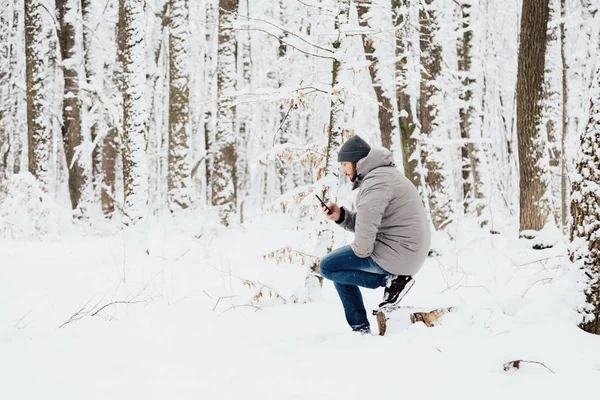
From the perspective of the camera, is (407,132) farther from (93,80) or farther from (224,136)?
(93,80)

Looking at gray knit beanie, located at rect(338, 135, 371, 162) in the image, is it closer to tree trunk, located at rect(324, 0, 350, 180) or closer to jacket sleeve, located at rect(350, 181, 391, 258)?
jacket sleeve, located at rect(350, 181, 391, 258)

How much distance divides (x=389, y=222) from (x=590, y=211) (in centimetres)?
137

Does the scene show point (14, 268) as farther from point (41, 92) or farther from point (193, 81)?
point (193, 81)

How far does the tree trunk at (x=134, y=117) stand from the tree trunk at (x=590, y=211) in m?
7.07

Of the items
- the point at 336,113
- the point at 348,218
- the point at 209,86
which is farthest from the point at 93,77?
the point at 348,218

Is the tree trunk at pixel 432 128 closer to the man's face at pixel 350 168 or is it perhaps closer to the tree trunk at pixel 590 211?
the man's face at pixel 350 168

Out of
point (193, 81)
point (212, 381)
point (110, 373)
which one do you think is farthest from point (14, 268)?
point (193, 81)

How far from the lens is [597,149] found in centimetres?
328

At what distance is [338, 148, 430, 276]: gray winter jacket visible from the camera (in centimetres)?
365

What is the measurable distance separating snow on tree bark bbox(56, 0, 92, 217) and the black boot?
9590 mm

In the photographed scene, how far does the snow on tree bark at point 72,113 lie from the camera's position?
11898 mm

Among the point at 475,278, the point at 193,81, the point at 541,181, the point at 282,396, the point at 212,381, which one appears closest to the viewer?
the point at 282,396

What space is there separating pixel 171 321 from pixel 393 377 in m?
2.45

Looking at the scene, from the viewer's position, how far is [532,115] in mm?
7059
